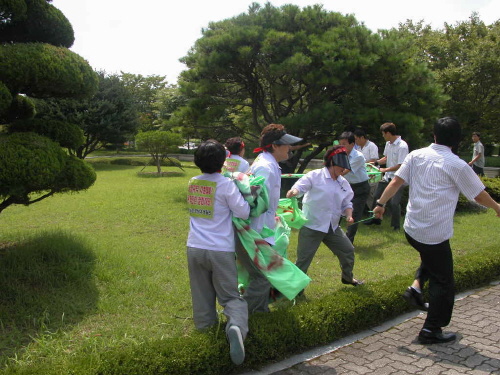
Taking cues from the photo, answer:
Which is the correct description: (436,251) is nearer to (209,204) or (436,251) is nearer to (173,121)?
(209,204)

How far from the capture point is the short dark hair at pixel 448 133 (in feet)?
11.9

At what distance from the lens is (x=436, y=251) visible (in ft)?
11.7

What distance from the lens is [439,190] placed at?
353 cm

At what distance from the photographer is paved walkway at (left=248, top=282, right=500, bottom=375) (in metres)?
3.24

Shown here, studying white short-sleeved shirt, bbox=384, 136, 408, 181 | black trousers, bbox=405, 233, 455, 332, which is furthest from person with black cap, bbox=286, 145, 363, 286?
white short-sleeved shirt, bbox=384, 136, 408, 181

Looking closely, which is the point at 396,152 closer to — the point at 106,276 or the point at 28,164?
the point at 106,276

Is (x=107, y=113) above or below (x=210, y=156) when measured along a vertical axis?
above

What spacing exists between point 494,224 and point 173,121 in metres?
8.38

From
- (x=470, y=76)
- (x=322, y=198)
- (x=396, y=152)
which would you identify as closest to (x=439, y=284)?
(x=322, y=198)

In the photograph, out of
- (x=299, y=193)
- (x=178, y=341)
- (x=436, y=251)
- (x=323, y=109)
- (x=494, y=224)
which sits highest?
(x=323, y=109)

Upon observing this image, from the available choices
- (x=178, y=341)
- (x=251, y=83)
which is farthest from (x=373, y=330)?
(x=251, y=83)

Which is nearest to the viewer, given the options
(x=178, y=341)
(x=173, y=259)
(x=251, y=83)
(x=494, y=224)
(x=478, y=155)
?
(x=178, y=341)

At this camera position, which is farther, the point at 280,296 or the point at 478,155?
the point at 478,155

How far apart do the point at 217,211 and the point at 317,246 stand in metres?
1.62
